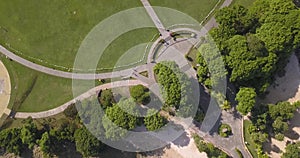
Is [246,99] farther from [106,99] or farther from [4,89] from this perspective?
[4,89]

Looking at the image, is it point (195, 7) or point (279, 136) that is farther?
point (195, 7)

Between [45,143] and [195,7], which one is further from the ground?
[195,7]

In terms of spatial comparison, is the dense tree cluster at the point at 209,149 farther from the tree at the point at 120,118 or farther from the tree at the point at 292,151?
the tree at the point at 120,118

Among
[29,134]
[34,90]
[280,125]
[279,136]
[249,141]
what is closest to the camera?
[280,125]

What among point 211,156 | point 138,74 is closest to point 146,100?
point 138,74

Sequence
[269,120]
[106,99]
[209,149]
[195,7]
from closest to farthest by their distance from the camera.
Answer: [269,120] → [209,149] → [106,99] → [195,7]

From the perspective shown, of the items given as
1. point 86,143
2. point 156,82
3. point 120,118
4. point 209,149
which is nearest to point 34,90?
point 86,143

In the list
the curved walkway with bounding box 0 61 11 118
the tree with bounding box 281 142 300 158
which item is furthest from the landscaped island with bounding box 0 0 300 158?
the curved walkway with bounding box 0 61 11 118

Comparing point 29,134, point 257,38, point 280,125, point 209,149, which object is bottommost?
point 209,149
